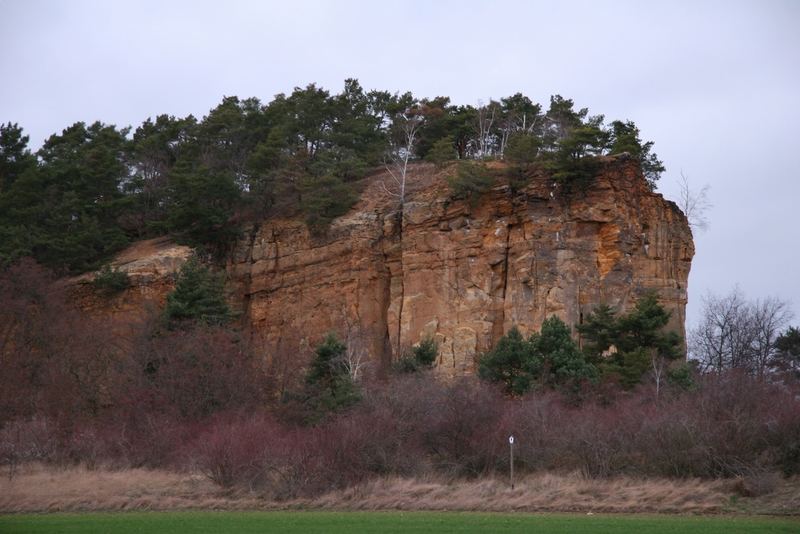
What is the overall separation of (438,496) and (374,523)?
15.9 feet

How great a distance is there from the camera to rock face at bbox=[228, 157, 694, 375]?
4666 centimetres

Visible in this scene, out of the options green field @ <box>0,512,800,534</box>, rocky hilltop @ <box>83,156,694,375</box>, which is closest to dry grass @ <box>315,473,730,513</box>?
green field @ <box>0,512,800,534</box>

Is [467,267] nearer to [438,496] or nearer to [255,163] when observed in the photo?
[255,163]

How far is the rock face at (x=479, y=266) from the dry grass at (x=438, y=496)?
16.2 meters

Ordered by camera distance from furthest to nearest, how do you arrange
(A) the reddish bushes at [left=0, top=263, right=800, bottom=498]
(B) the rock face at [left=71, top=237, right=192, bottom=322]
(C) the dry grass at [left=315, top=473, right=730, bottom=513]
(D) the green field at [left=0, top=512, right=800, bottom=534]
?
(B) the rock face at [left=71, top=237, right=192, bottom=322]
(A) the reddish bushes at [left=0, top=263, right=800, bottom=498]
(C) the dry grass at [left=315, top=473, right=730, bottom=513]
(D) the green field at [left=0, top=512, right=800, bottom=534]

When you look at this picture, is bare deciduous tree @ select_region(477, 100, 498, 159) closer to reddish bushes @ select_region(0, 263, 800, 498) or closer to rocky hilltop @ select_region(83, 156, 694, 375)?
rocky hilltop @ select_region(83, 156, 694, 375)

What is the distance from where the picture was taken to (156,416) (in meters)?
39.0

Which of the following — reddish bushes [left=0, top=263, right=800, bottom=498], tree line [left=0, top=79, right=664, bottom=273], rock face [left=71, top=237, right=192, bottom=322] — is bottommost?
reddish bushes [left=0, top=263, right=800, bottom=498]

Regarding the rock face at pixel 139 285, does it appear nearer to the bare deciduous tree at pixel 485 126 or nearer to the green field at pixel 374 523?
the bare deciduous tree at pixel 485 126

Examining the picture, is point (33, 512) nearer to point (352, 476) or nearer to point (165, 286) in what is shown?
point (352, 476)

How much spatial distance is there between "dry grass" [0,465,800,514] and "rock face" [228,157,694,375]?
16225mm

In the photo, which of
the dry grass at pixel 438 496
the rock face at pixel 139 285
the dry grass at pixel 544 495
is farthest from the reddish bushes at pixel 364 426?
the rock face at pixel 139 285

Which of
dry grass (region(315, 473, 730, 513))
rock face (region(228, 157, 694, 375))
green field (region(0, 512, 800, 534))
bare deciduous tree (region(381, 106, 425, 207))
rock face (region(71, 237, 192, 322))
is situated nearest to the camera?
green field (region(0, 512, 800, 534))

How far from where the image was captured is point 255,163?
56312 millimetres
